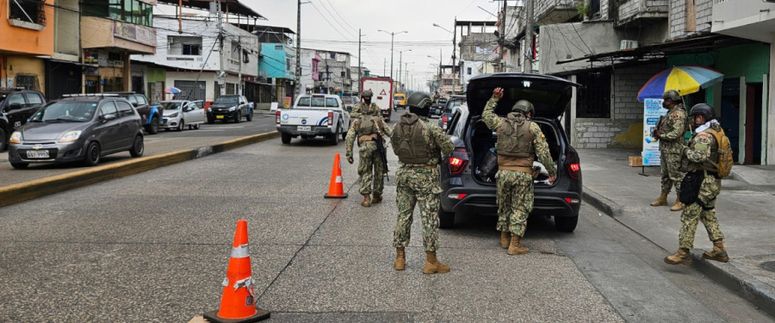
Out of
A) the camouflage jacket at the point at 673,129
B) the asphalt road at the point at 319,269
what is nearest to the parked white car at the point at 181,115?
the asphalt road at the point at 319,269

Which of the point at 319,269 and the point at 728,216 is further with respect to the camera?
the point at 728,216

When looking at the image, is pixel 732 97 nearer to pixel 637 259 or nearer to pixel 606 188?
pixel 606 188

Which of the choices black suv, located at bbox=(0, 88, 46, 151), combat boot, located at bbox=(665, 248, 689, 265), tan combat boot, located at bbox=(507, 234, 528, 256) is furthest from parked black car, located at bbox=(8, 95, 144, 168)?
combat boot, located at bbox=(665, 248, 689, 265)

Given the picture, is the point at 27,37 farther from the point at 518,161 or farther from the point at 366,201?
the point at 518,161

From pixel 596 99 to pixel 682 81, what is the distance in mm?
8638

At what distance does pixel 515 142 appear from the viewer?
7160 mm

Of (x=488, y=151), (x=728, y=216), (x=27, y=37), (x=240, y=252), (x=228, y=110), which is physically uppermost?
(x=27, y=37)

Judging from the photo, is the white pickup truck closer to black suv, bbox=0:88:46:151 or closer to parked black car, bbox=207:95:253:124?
black suv, bbox=0:88:46:151

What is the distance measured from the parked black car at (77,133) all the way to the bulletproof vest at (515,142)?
1009 cm

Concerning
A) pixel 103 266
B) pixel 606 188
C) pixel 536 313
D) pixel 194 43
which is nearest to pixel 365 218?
pixel 103 266

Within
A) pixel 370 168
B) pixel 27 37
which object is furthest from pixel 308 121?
pixel 27 37

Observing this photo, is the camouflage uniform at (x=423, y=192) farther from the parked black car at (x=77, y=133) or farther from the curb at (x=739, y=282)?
the parked black car at (x=77, y=133)

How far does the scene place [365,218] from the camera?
9211 millimetres

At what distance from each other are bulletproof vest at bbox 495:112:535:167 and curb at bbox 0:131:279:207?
23.1ft
